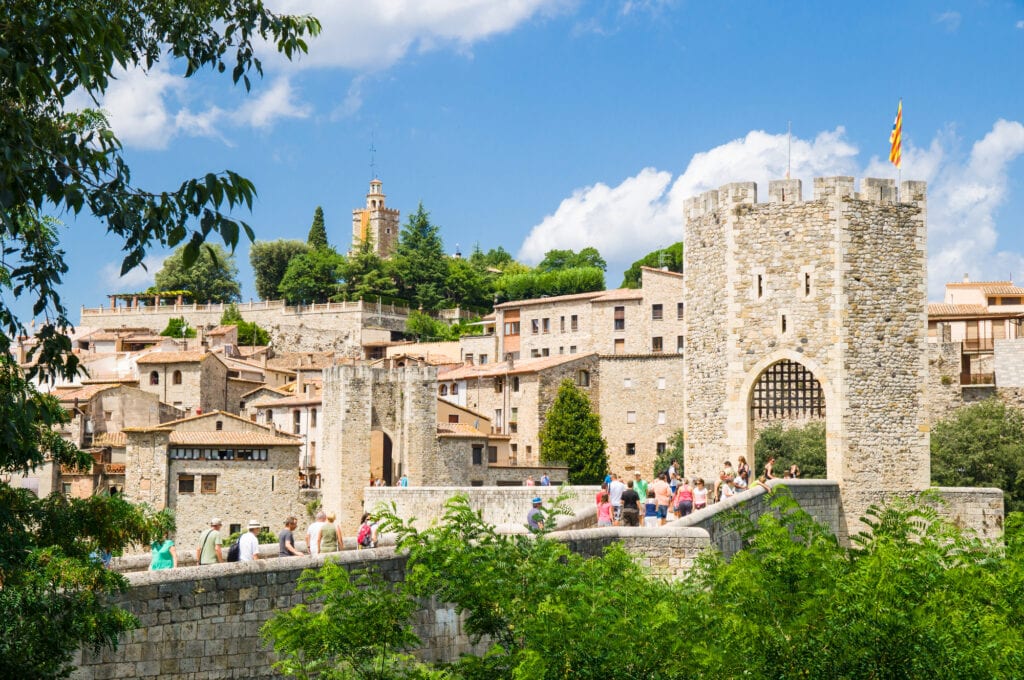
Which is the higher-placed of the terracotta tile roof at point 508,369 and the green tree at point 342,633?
the terracotta tile roof at point 508,369

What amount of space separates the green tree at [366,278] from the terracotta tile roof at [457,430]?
43133mm

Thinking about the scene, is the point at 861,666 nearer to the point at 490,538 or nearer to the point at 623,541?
the point at 490,538

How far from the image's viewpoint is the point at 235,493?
189 ft

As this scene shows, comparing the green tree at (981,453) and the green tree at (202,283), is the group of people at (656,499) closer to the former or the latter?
the green tree at (981,453)

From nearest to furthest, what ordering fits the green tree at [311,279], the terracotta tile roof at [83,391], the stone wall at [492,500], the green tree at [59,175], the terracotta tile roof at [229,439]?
1. the green tree at [59,175]
2. the stone wall at [492,500]
3. the terracotta tile roof at [229,439]
4. the terracotta tile roof at [83,391]
5. the green tree at [311,279]

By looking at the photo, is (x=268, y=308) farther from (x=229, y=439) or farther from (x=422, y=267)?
(x=229, y=439)

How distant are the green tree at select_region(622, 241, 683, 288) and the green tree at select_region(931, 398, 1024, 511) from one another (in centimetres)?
5220

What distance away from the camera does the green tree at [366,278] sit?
10606cm

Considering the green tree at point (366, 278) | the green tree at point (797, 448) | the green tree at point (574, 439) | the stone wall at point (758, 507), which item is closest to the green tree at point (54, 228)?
the stone wall at point (758, 507)

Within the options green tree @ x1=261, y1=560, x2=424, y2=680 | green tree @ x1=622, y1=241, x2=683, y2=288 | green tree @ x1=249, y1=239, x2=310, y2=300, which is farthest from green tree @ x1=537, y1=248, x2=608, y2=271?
green tree @ x1=261, y1=560, x2=424, y2=680

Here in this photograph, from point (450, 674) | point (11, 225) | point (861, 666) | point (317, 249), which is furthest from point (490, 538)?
point (317, 249)

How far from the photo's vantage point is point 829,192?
1102 inches

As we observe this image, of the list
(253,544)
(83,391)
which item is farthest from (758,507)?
(83,391)

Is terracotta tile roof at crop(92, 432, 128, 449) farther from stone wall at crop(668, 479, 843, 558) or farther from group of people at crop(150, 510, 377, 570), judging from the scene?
group of people at crop(150, 510, 377, 570)
